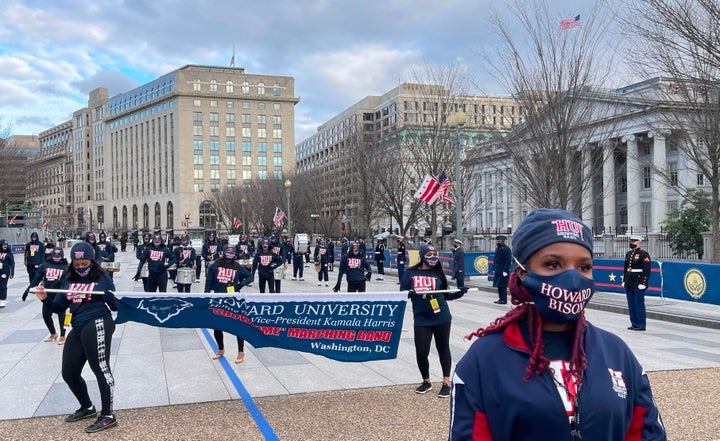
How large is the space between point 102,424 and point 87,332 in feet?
3.24

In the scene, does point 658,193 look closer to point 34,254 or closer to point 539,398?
point 34,254

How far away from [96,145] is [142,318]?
6806 inches

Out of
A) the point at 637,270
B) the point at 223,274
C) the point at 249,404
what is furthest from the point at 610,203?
the point at 249,404

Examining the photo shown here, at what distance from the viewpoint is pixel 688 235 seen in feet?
104

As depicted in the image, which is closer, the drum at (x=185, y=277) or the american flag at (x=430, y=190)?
the drum at (x=185, y=277)

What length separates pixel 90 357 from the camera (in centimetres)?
633

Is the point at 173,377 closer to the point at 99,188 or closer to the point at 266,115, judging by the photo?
the point at 266,115

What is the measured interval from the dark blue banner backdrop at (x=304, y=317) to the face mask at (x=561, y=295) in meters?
5.31

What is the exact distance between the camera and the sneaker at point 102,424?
6156 millimetres

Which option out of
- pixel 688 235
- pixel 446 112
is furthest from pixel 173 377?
pixel 688 235

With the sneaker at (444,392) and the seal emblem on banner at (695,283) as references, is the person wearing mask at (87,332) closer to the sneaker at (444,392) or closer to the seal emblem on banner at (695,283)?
the sneaker at (444,392)

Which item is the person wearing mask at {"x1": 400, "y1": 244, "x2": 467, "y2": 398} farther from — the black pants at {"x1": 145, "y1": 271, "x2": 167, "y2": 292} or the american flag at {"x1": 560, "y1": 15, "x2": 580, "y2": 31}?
the american flag at {"x1": 560, "y1": 15, "x2": 580, "y2": 31}

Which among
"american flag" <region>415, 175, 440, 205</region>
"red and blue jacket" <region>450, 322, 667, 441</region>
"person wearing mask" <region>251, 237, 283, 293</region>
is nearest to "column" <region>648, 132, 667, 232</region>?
"american flag" <region>415, 175, 440, 205</region>

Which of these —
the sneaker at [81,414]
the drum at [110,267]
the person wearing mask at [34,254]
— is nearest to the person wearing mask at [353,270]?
the drum at [110,267]
